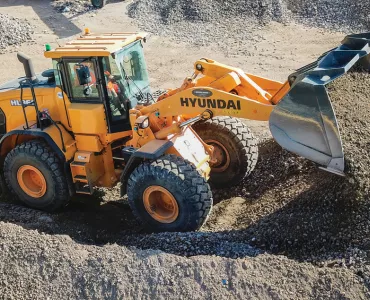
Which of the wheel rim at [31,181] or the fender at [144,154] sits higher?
the fender at [144,154]

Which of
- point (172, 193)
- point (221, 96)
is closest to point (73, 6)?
point (221, 96)

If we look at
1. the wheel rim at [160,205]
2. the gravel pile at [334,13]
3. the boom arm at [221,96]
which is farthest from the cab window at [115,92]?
the gravel pile at [334,13]

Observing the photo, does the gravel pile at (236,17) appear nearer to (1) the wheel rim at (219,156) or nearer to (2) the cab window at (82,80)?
(1) the wheel rim at (219,156)

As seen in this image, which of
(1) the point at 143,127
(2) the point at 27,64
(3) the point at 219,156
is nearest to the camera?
(1) the point at 143,127

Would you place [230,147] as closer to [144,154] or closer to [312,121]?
[144,154]

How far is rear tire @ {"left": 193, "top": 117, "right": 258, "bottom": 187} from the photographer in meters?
7.77

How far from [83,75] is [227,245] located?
2805mm

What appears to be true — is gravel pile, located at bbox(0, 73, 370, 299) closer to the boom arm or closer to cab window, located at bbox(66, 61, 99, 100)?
the boom arm

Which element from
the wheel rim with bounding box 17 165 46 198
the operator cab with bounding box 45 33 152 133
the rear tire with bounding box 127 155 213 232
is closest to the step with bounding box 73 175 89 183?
the wheel rim with bounding box 17 165 46 198

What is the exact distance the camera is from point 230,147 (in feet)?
25.6

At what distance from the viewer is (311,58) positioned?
14914 millimetres

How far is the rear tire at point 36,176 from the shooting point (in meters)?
7.21

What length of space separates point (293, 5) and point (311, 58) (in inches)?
169

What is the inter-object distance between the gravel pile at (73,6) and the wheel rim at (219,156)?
45.5 feet
